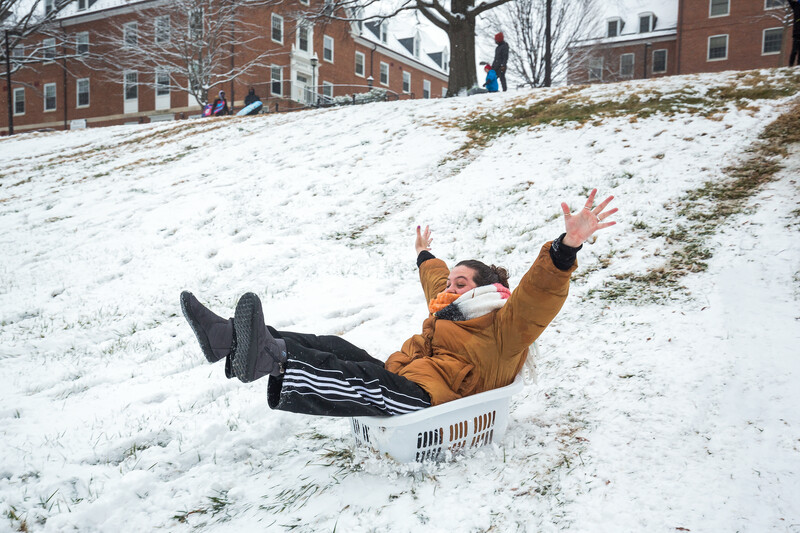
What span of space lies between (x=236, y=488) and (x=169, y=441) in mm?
711

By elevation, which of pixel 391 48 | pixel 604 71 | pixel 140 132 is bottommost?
pixel 140 132

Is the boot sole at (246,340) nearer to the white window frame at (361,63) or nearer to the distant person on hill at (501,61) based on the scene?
the distant person on hill at (501,61)

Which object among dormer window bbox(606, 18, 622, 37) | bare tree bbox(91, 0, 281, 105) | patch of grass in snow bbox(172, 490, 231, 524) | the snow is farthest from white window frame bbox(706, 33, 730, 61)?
patch of grass in snow bbox(172, 490, 231, 524)

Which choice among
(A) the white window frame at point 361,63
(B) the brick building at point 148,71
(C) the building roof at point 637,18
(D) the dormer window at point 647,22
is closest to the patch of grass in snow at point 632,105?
(B) the brick building at point 148,71

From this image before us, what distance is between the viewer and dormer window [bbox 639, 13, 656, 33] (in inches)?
1471

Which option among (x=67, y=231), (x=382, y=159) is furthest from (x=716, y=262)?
(x=67, y=231)

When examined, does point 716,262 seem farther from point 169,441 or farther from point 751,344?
point 169,441

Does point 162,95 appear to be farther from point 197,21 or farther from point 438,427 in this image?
point 438,427

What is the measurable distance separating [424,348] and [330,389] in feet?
2.67

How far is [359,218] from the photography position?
24.6 feet

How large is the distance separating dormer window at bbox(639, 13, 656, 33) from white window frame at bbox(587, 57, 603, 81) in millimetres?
6295

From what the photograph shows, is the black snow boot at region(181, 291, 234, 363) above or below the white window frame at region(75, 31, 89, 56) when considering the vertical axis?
below

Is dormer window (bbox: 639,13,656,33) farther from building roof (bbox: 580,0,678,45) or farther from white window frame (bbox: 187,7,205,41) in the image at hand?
white window frame (bbox: 187,7,205,41)

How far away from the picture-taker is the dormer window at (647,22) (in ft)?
123
